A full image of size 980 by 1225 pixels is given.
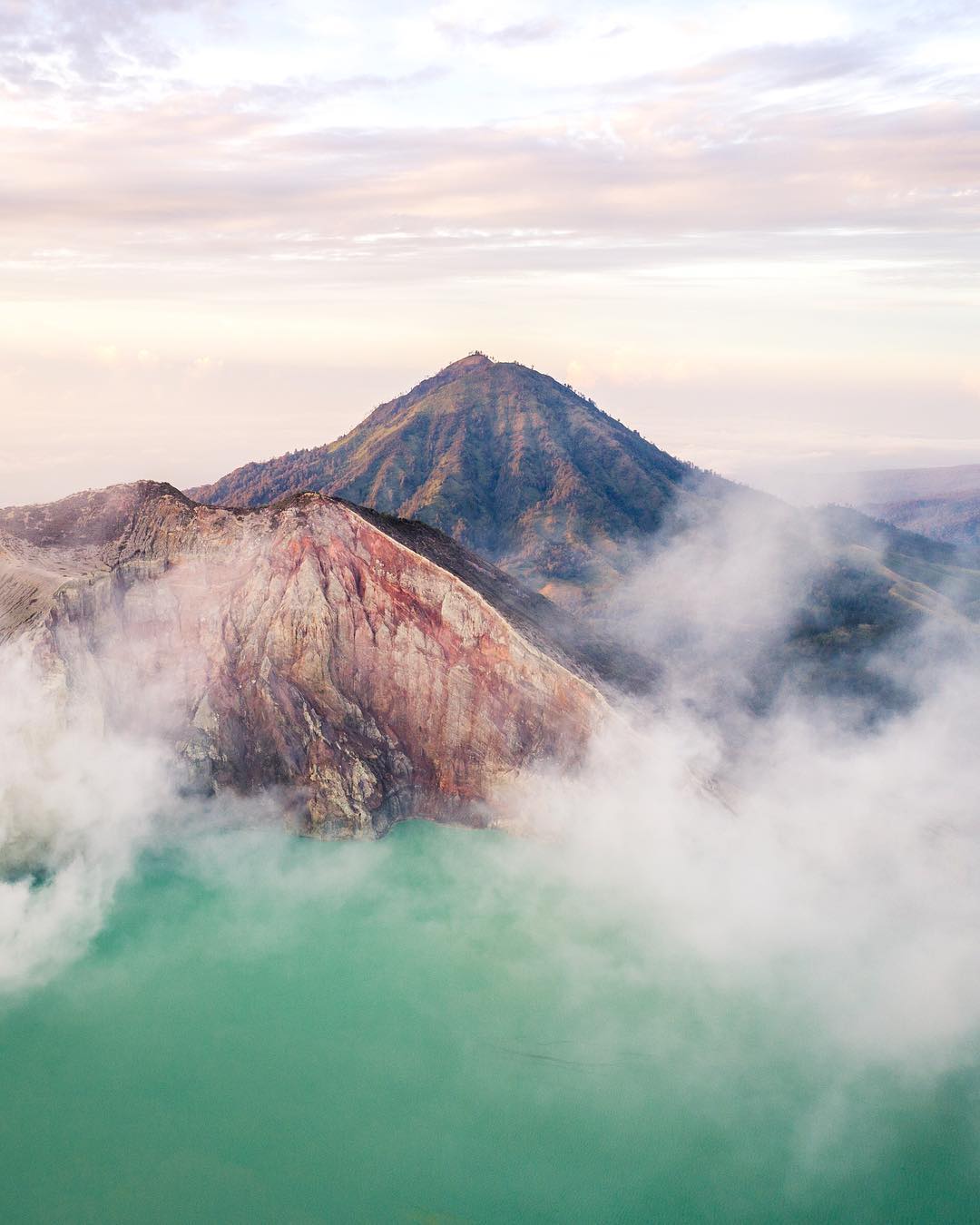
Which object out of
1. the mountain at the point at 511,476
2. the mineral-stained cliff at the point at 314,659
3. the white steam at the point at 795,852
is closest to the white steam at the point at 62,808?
the mineral-stained cliff at the point at 314,659

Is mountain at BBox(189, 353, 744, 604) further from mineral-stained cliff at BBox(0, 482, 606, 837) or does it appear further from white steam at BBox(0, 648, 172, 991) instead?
white steam at BBox(0, 648, 172, 991)

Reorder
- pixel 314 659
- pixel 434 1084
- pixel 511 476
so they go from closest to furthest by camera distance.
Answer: pixel 434 1084, pixel 314 659, pixel 511 476

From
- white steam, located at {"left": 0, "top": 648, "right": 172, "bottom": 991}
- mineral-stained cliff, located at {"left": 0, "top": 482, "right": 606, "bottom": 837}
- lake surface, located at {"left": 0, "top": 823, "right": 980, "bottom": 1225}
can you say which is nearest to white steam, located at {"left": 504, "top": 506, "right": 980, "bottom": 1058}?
lake surface, located at {"left": 0, "top": 823, "right": 980, "bottom": 1225}

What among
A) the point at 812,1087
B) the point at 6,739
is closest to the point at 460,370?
the point at 6,739

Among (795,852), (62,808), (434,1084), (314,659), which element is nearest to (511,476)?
(314,659)

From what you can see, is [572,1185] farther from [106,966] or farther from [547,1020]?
[106,966]

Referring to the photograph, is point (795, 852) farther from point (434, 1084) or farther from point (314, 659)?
point (314, 659)
